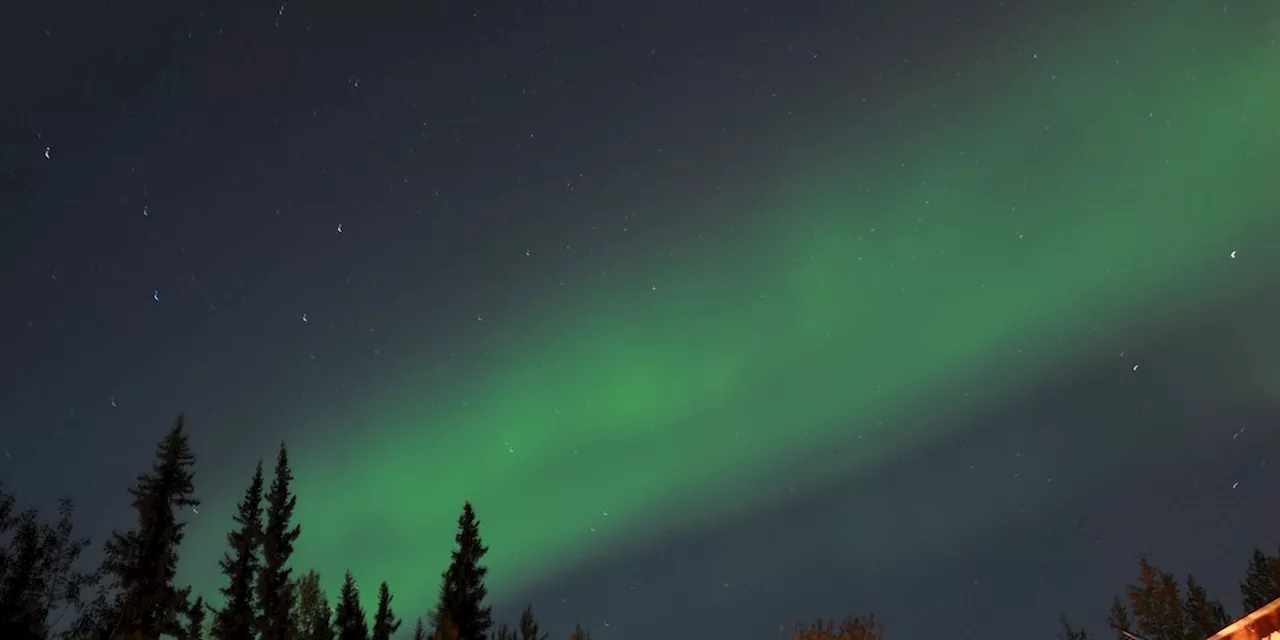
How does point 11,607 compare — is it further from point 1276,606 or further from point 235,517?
point 1276,606

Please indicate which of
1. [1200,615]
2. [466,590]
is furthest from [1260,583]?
[466,590]

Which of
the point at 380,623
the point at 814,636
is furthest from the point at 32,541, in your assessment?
the point at 814,636

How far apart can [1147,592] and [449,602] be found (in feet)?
152

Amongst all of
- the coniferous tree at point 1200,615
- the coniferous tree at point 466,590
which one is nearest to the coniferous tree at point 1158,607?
the coniferous tree at point 1200,615

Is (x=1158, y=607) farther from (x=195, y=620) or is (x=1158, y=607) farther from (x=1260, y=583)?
(x=195, y=620)

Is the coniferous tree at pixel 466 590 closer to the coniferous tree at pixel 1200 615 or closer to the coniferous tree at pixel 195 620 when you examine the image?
the coniferous tree at pixel 195 620

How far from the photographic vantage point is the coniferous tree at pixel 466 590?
114 ft

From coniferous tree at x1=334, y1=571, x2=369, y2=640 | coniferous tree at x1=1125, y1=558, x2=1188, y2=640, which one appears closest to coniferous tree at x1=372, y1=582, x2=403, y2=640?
coniferous tree at x1=334, y1=571, x2=369, y2=640

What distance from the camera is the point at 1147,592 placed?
55.3 m

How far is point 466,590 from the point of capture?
3534 centimetres

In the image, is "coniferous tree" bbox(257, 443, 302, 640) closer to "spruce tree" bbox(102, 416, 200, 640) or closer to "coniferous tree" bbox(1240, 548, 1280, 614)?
"spruce tree" bbox(102, 416, 200, 640)

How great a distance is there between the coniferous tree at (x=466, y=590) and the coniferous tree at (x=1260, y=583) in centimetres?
5789

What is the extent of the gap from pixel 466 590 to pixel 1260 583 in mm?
63212

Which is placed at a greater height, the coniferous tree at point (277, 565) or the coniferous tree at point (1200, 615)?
the coniferous tree at point (277, 565)
